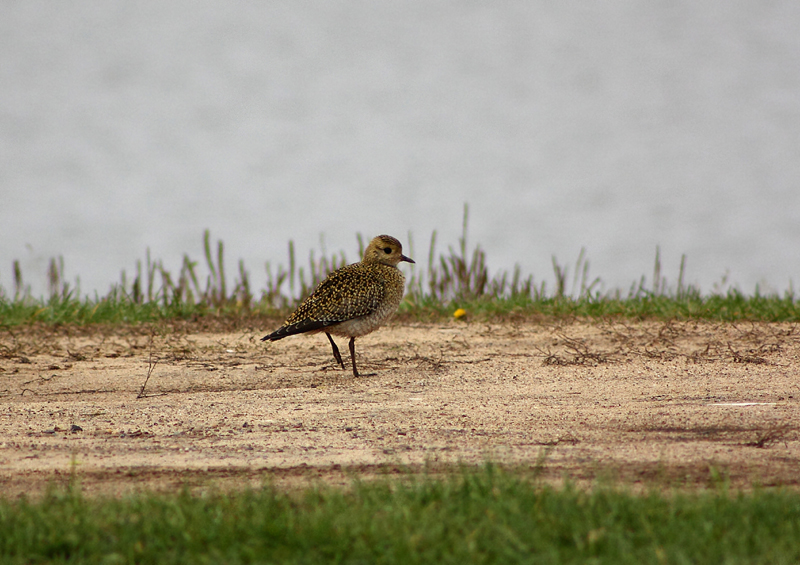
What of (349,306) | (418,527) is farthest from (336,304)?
(418,527)

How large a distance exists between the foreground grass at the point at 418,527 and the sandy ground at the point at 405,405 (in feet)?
1.42

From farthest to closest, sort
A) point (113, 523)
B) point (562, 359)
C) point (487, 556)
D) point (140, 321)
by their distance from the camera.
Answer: point (140, 321) < point (562, 359) < point (113, 523) < point (487, 556)

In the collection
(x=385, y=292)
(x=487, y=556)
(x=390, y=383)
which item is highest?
(x=385, y=292)

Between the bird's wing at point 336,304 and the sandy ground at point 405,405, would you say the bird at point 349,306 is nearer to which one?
the bird's wing at point 336,304

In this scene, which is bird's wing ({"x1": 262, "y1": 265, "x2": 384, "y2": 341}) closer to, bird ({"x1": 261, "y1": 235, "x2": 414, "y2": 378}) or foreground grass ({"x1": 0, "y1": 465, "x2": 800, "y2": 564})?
bird ({"x1": 261, "y1": 235, "x2": 414, "y2": 378})

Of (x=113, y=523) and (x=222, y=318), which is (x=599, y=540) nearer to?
(x=113, y=523)

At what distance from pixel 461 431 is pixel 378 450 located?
63 centimetres

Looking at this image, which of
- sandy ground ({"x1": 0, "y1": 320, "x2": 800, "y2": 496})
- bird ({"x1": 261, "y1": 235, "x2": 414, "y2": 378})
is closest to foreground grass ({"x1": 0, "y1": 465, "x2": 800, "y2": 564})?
sandy ground ({"x1": 0, "y1": 320, "x2": 800, "y2": 496})

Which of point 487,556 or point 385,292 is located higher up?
point 385,292

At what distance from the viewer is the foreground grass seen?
127 inches

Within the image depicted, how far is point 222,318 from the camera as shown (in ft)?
32.7

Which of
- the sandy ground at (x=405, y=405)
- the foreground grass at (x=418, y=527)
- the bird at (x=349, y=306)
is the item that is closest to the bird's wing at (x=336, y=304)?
the bird at (x=349, y=306)

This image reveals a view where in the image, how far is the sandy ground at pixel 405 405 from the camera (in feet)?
14.4

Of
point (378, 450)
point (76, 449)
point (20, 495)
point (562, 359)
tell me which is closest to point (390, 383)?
point (562, 359)
